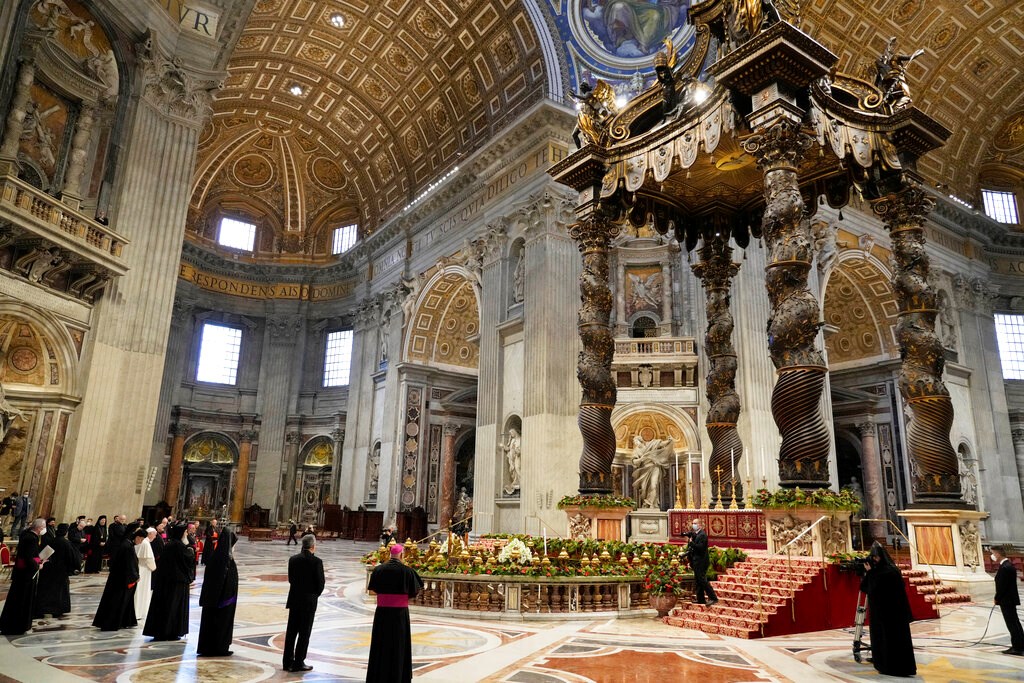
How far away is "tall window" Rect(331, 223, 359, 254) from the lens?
31.0 m

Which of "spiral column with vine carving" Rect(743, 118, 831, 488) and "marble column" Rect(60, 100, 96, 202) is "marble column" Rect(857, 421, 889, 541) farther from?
"marble column" Rect(60, 100, 96, 202)

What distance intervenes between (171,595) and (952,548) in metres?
9.79

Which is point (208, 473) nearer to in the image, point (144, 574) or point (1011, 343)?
point (144, 574)

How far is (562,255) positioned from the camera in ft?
59.4

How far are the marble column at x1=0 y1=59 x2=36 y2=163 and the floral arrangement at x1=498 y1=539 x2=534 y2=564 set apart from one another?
10.3 m

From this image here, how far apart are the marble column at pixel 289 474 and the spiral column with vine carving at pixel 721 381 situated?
70.9 ft

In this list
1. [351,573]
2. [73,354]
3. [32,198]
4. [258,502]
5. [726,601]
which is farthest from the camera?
[258,502]

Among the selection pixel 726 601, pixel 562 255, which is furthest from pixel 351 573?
pixel 562 255

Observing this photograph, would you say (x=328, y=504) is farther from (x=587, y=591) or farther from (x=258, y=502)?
(x=587, y=591)

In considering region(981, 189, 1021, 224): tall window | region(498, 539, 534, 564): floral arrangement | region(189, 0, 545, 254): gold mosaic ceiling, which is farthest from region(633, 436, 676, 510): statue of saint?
region(981, 189, 1021, 224): tall window

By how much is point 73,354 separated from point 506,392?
10.0 meters

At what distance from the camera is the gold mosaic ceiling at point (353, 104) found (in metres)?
21.2

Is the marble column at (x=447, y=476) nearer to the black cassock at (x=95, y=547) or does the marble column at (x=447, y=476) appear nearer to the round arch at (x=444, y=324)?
the round arch at (x=444, y=324)

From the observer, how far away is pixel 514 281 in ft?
63.8
